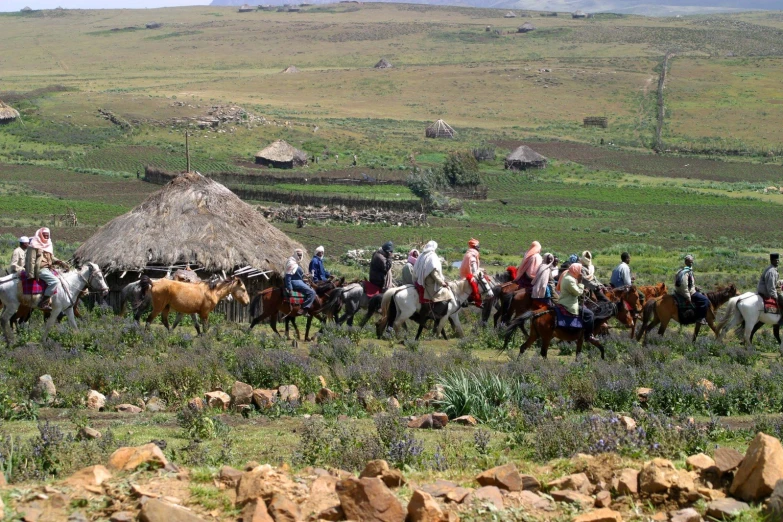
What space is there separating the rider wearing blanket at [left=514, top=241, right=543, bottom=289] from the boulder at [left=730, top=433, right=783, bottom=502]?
11516 millimetres

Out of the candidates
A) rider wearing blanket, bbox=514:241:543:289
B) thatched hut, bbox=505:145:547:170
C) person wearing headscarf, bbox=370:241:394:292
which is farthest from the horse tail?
thatched hut, bbox=505:145:547:170

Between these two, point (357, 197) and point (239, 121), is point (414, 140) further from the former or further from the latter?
point (357, 197)

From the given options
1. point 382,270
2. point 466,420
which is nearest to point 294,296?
point 382,270

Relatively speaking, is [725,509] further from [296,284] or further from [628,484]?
[296,284]

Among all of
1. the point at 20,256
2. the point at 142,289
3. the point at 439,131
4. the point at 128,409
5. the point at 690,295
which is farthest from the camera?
the point at 439,131

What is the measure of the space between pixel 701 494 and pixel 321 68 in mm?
136174

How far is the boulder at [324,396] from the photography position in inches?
497

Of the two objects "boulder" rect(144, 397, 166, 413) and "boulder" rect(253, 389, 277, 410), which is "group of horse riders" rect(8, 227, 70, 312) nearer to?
"boulder" rect(144, 397, 166, 413)

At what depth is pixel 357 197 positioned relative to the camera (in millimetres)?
49781

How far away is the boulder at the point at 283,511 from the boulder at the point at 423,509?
2.67 ft

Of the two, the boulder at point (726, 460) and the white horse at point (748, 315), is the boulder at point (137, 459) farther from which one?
the white horse at point (748, 315)

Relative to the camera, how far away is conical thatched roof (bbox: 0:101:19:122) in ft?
255

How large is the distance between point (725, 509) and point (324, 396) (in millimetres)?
6015

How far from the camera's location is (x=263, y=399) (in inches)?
483
